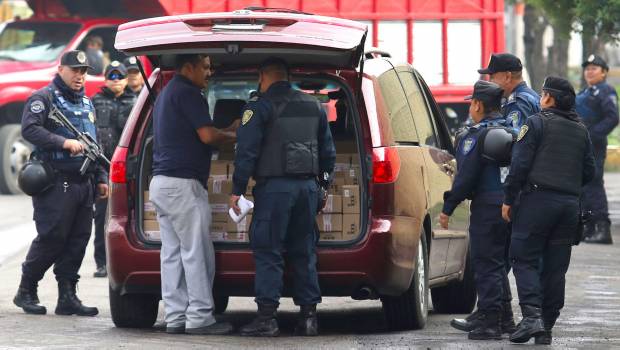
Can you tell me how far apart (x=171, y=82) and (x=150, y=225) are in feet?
2.84

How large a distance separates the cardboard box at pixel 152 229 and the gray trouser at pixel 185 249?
0.20 m

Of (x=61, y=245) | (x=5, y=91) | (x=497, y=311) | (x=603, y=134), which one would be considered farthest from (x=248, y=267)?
(x=5, y=91)

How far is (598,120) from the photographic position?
54.0 feet

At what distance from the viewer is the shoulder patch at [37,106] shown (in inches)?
432

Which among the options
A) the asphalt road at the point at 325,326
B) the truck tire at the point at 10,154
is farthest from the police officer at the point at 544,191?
the truck tire at the point at 10,154

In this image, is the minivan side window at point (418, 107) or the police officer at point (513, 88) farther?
the minivan side window at point (418, 107)

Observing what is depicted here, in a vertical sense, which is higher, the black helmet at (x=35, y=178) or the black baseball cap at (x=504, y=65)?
the black baseball cap at (x=504, y=65)

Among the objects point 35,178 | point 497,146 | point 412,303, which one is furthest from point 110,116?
point 497,146

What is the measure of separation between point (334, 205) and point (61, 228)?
2.26 meters

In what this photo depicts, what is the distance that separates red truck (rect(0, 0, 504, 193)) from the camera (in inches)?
883

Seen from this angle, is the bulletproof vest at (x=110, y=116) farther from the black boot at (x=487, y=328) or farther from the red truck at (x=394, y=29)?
the red truck at (x=394, y=29)

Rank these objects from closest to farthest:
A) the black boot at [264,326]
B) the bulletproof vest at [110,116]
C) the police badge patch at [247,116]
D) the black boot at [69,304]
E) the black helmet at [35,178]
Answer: the police badge patch at [247,116] → the black boot at [264,326] → the black helmet at [35,178] → the black boot at [69,304] → the bulletproof vest at [110,116]

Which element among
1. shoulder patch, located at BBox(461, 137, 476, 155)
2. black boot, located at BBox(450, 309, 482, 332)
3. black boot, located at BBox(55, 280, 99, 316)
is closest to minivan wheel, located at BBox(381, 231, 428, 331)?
black boot, located at BBox(450, 309, 482, 332)

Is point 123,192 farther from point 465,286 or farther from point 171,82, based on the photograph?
point 465,286
